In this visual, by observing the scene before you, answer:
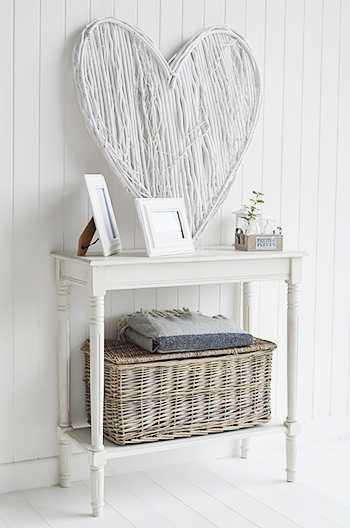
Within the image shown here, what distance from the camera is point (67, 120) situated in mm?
2301

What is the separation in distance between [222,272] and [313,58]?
1.13 metres

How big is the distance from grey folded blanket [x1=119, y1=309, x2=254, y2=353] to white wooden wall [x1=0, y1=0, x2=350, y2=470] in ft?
0.54

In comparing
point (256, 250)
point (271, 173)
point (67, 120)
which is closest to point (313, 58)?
point (271, 173)

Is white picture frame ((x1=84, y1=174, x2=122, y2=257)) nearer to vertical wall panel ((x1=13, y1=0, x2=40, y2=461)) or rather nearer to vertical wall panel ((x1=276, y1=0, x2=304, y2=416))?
vertical wall panel ((x1=13, y1=0, x2=40, y2=461))

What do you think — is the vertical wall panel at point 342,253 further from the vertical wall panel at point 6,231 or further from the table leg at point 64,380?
the vertical wall panel at point 6,231

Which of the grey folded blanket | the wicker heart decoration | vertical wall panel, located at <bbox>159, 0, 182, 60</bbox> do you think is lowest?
the grey folded blanket

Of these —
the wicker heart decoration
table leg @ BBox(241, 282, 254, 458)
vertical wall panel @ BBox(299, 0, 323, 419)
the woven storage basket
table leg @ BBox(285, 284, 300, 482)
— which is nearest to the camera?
the woven storage basket

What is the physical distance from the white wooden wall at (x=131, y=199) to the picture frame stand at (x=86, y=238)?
19 cm

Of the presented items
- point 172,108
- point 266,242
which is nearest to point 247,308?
point 266,242

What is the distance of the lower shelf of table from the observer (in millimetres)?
2135

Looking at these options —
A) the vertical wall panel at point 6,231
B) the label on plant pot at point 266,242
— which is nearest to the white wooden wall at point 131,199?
the vertical wall panel at point 6,231

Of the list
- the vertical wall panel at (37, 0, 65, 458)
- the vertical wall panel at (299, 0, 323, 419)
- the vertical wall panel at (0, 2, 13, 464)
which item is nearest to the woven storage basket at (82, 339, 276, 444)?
the vertical wall panel at (37, 0, 65, 458)

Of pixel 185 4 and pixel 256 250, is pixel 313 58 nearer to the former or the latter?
pixel 185 4

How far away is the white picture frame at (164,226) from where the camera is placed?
2139 millimetres
